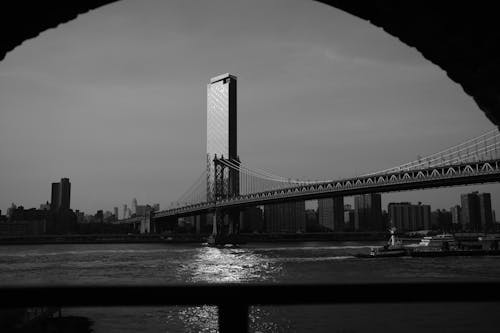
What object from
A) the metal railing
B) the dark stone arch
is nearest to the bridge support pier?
the dark stone arch

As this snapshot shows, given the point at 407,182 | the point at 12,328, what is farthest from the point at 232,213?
the point at 12,328

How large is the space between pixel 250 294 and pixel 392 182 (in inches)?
1557

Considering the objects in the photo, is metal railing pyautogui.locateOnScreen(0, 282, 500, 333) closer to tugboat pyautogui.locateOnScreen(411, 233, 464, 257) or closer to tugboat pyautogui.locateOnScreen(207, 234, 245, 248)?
tugboat pyautogui.locateOnScreen(411, 233, 464, 257)

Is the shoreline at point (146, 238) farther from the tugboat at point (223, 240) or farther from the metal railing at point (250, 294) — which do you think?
the metal railing at point (250, 294)

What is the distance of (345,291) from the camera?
1.70 meters

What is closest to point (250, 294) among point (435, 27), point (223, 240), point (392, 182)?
point (435, 27)

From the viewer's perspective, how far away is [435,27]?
2.80 meters

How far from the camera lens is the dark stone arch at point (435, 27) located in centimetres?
264

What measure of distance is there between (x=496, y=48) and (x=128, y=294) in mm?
2424

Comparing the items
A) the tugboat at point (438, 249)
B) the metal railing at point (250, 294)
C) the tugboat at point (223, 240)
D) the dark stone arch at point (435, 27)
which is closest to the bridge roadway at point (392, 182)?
the tugboat at point (223, 240)

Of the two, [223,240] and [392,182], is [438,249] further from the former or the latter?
[223,240]

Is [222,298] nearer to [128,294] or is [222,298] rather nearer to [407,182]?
[128,294]

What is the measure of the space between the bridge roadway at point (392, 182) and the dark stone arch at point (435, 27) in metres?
33.6

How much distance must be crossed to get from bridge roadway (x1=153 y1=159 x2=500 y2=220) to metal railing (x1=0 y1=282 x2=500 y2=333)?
1378 inches
